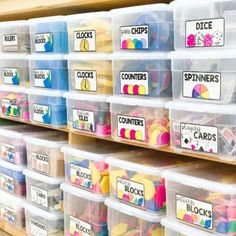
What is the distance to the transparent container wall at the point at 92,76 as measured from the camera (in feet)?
4.62

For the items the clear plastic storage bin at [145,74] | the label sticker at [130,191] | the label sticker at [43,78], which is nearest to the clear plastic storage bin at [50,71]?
the label sticker at [43,78]

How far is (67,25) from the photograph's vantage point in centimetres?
150

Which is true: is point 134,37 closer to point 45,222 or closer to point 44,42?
point 44,42

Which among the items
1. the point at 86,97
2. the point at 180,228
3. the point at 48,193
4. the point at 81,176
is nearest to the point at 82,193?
the point at 81,176

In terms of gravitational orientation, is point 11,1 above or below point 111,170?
above

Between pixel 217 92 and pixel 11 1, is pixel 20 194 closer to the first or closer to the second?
pixel 11 1

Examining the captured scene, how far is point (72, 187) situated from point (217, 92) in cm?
68

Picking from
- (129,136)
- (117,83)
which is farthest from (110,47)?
(129,136)

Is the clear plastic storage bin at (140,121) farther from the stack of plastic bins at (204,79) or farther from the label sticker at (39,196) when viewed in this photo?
the label sticker at (39,196)

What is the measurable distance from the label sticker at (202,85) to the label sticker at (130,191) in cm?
32

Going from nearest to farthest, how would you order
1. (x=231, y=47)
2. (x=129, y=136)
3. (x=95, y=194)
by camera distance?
(x=231, y=47) < (x=129, y=136) < (x=95, y=194)

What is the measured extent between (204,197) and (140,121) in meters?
0.28

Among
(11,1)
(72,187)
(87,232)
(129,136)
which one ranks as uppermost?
(11,1)

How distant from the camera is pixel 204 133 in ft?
3.62
